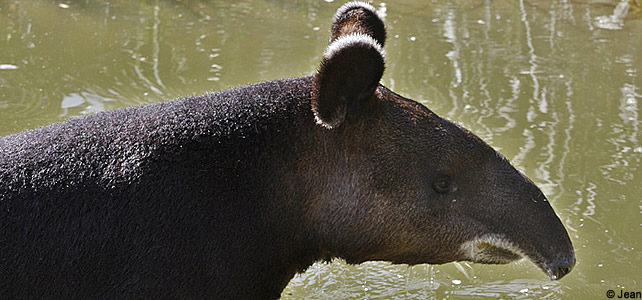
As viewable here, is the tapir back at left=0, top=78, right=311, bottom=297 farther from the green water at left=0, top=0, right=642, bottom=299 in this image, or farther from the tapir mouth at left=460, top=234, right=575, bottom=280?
the green water at left=0, top=0, right=642, bottom=299

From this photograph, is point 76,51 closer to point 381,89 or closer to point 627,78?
point 627,78

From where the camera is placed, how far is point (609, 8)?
45.7 feet

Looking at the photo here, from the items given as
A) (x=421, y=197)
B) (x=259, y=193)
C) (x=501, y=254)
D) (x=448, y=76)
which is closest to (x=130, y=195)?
(x=259, y=193)

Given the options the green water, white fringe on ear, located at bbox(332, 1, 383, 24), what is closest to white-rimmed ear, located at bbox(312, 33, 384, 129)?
white fringe on ear, located at bbox(332, 1, 383, 24)

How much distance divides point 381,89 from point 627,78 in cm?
694

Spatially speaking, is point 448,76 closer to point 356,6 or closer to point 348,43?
point 356,6

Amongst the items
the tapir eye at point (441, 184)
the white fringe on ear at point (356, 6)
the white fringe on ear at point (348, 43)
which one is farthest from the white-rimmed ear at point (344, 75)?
the white fringe on ear at point (356, 6)

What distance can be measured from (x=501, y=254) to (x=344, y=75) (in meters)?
1.15

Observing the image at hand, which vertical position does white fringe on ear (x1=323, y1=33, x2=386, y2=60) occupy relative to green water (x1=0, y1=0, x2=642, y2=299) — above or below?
above

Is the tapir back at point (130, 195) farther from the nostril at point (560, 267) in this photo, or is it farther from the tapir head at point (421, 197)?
the nostril at point (560, 267)

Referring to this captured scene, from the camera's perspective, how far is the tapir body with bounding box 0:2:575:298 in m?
3.39

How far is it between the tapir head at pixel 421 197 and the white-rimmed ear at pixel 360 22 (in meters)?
0.32

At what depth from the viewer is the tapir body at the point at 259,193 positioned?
3393mm

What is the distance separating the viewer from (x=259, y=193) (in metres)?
3.66
